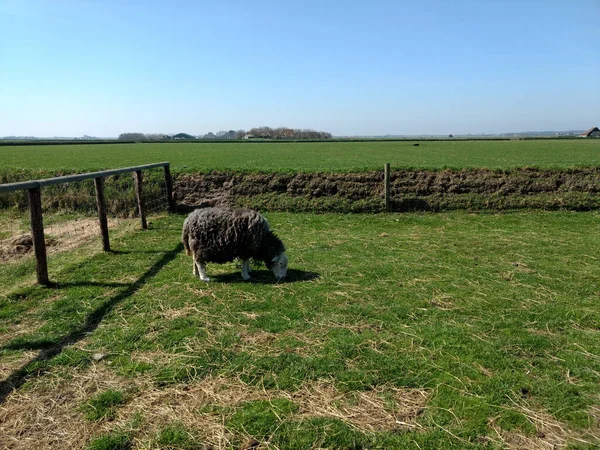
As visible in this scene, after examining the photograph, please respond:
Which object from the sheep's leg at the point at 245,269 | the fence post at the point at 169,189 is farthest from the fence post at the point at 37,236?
the fence post at the point at 169,189

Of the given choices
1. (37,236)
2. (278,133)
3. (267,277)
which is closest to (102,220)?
(37,236)

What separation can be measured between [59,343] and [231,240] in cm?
296

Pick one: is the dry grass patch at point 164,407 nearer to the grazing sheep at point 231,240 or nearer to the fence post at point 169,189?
the grazing sheep at point 231,240

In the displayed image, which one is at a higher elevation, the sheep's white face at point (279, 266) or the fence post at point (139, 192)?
the fence post at point (139, 192)

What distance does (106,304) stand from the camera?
6.29 m

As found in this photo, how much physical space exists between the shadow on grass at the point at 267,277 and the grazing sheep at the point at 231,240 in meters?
0.13

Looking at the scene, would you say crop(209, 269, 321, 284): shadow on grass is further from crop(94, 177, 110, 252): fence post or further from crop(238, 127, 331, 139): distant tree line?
crop(238, 127, 331, 139): distant tree line

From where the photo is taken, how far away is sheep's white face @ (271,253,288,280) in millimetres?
7323

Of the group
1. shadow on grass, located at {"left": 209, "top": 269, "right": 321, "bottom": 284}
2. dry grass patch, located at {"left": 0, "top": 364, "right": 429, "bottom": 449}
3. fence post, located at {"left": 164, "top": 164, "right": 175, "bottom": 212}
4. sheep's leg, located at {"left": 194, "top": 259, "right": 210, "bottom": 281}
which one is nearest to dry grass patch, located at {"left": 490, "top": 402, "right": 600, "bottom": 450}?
dry grass patch, located at {"left": 0, "top": 364, "right": 429, "bottom": 449}

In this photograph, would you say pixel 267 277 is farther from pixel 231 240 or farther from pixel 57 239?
pixel 57 239

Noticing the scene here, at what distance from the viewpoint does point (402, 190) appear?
15828 millimetres

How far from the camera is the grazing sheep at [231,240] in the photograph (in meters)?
7.13

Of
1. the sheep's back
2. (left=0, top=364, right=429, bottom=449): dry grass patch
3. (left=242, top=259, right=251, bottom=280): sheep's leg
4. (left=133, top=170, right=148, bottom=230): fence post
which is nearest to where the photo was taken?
(left=0, top=364, right=429, bottom=449): dry grass patch

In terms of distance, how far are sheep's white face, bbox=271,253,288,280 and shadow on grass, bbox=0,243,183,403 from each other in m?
2.33
